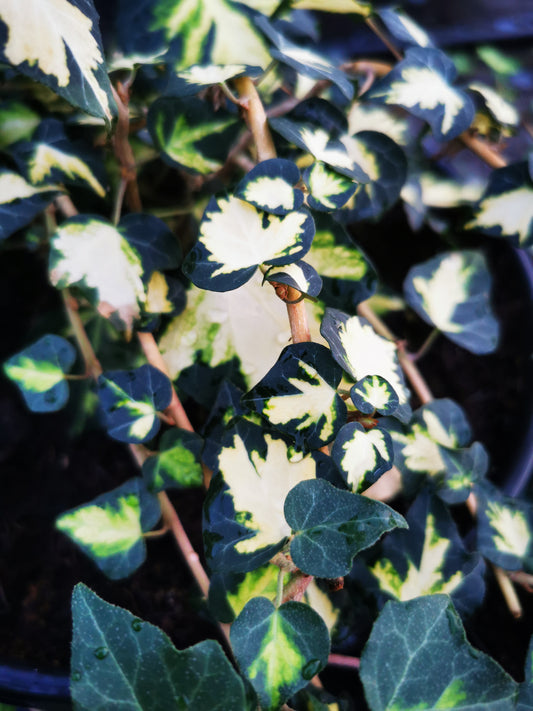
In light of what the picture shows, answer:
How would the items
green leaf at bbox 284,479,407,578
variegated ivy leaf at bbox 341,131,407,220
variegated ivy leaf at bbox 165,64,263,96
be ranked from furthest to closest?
variegated ivy leaf at bbox 341,131,407,220 → variegated ivy leaf at bbox 165,64,263,96 → green leaf at bbox 284,479,407,578

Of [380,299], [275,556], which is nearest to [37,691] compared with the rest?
[275,556]

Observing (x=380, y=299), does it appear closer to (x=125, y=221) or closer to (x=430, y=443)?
(x=430, y=443)

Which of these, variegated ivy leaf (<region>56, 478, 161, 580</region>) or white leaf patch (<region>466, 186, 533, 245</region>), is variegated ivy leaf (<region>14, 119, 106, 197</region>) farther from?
white leaf patch (<region>466, 186, 533, 245</region>)

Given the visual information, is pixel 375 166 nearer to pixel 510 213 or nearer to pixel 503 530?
pixel 510 213

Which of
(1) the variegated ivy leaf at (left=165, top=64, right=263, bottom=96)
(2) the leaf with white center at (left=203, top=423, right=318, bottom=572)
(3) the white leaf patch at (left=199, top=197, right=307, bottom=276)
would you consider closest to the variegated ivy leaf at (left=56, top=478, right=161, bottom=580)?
(2) the leaf with white center at (left=203, top=423, right=318, bottom=572)

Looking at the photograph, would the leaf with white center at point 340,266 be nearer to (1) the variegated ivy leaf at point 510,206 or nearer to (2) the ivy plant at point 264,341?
(2) the ivy plant at point 264,341

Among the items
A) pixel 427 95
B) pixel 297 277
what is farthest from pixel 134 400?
pixel 427 95

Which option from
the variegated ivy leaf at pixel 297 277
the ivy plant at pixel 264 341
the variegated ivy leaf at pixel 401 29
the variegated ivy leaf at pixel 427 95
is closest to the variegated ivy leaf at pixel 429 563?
the ivy plant at pixel 264 341
